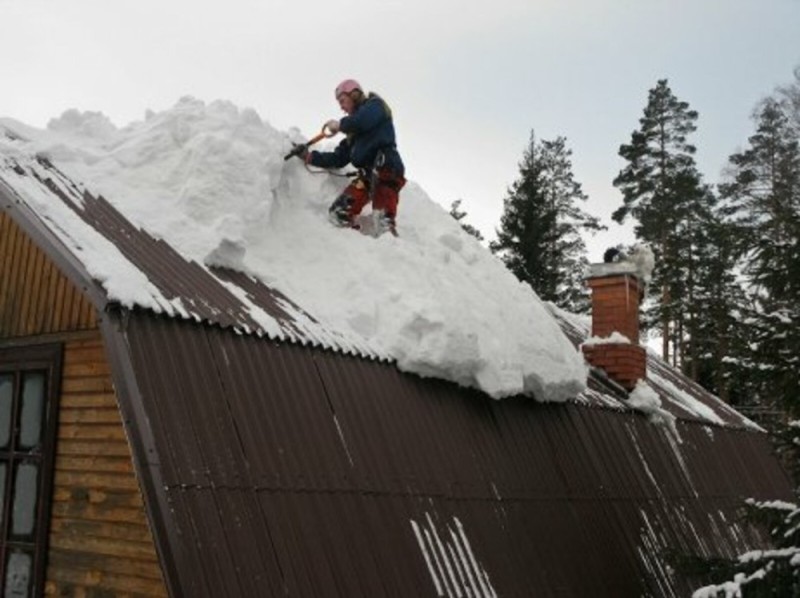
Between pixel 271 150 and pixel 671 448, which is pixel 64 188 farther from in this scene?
pixel 671 448

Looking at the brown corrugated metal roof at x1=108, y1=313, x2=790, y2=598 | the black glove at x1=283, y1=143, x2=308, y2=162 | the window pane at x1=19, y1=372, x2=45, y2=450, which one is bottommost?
the brown corrugated metal roof at x1=108, y1=313, x2=790, y2=598

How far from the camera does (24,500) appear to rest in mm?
5562

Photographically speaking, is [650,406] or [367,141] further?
[650,406]

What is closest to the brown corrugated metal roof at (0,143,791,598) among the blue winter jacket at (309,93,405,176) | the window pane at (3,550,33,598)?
the window pane at (3,550,33,598)

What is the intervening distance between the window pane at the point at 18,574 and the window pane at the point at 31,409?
2.27 feet

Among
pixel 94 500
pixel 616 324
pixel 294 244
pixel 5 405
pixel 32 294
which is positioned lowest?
pixel 94 500

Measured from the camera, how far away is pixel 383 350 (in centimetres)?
655

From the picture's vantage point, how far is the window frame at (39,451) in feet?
17.5

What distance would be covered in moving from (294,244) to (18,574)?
3.45 metres

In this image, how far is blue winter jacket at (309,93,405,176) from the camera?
27.9ft

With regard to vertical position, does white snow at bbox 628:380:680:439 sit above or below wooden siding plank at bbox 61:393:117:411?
above

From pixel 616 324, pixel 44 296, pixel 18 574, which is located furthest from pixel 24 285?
pixel 616 324

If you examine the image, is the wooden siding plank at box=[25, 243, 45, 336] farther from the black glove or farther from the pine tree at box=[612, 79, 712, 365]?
the pine tree at box=[612, 79, 712, 365]

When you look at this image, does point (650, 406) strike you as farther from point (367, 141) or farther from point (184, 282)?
point (184, 282)
